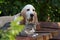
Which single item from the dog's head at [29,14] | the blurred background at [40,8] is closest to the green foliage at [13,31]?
the dog's head at [29,14]

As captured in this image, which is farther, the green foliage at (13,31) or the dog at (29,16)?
the dog at (29,16)

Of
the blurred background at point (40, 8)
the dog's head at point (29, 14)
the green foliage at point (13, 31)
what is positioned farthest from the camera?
the blurred background at point (40, 8)

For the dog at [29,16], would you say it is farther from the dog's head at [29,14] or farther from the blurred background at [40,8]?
the blurred background at [40,8]

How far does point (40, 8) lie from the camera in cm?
505

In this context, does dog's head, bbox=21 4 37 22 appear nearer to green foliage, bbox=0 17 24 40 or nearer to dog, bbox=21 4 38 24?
dog, bbox=21 4 38 24

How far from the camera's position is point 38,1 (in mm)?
4707

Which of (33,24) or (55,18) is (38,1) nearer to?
(55,18)

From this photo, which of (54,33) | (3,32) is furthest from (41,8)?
(3,32)

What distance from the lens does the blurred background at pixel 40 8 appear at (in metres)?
4.60

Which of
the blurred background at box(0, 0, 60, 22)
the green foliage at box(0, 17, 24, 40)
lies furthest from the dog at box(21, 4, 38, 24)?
the green foliage at box(0, 17, 24, 40)

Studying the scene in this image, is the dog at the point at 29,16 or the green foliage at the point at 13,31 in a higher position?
the green foliage at the point at 13,31

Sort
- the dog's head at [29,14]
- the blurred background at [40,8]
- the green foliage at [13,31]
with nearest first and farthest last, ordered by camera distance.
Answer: the green foliage at [13,31] → the dog's head at [29,14] → the blurred background at [40,8]

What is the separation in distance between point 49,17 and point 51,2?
0.60 meters

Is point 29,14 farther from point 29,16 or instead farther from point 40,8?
point 40,8
